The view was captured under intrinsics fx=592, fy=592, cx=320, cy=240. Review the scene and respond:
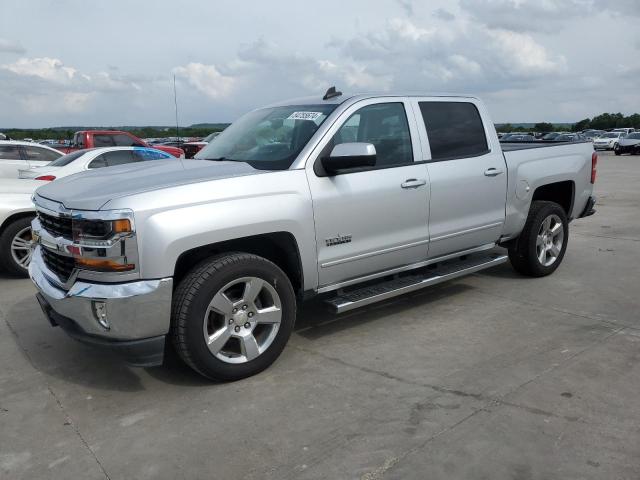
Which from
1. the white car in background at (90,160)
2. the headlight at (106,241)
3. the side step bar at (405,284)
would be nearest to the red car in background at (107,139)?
the white car in background at (90,160)

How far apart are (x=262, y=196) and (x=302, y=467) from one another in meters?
1.69

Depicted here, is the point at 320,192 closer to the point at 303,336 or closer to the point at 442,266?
the point at 303,336

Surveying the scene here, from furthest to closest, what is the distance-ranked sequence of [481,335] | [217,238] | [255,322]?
1. [481,335]
2. [255,322]
3. [217,238]

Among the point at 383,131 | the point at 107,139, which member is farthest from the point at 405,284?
the point at 107,139

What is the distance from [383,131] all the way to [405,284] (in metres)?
1.23

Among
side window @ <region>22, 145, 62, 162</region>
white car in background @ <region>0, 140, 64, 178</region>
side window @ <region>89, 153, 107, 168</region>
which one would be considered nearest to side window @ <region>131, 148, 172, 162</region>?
side window @ <region>89, 153, 107, 168</region>

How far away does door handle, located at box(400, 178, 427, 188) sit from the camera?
455 cm

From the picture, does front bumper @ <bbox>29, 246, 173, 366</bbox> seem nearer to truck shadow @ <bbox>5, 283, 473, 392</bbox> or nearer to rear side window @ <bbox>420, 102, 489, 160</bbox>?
truck shadow @ <bbox>5, 283, 473, 392</bbox>

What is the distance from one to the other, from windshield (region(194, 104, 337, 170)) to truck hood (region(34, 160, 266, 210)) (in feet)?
0.69

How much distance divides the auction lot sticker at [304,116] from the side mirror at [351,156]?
50cm

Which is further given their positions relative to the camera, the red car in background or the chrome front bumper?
the red car in background

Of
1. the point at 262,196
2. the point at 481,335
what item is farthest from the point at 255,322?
the point at 481,335

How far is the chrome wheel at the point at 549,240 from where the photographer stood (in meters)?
6.05

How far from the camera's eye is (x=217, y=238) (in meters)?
3.59
